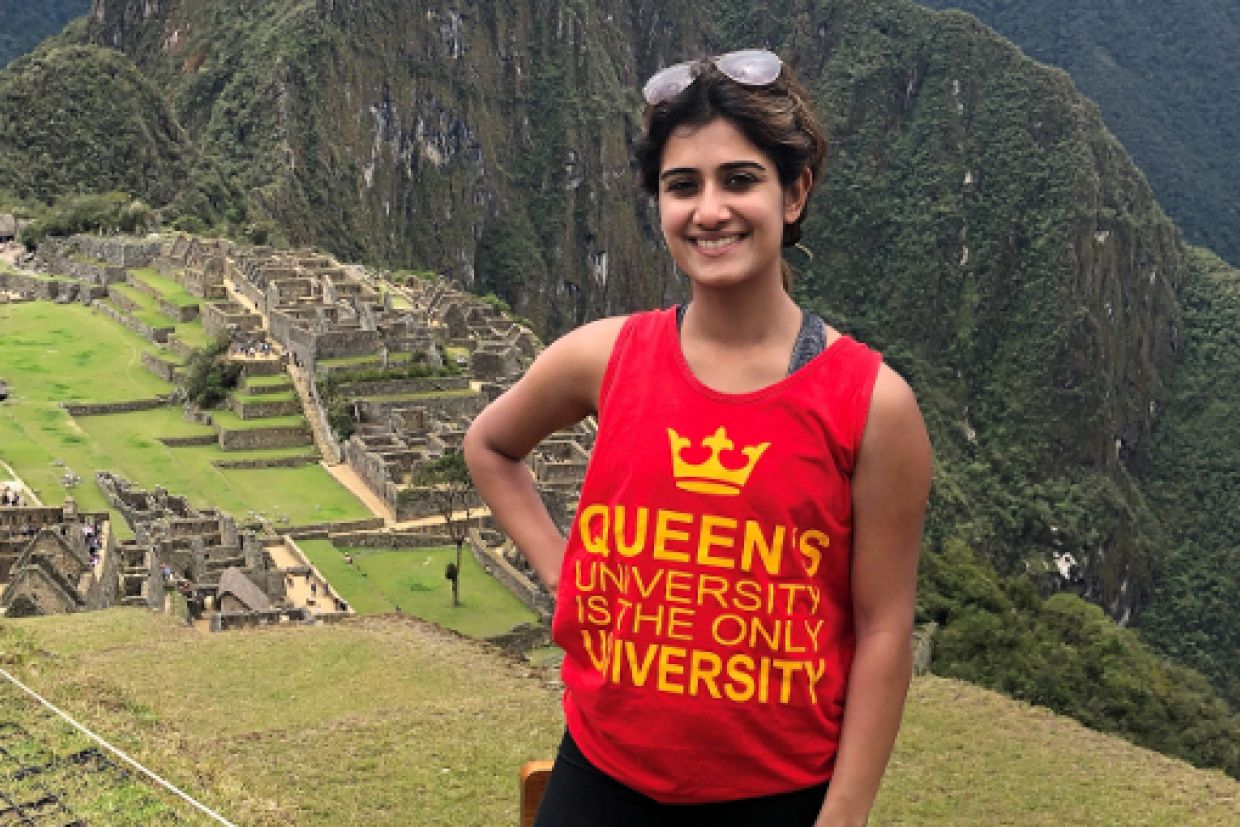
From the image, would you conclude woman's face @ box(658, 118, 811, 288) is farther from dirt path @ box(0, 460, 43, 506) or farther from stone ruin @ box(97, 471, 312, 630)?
dirt path @ box(0, 460, 43, 506)

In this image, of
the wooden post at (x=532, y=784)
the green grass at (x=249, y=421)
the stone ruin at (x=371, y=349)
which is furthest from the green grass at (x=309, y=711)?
the green grass at (x=249, y=421)

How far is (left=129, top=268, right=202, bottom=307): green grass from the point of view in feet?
135

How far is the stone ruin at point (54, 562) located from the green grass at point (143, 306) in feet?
73.1

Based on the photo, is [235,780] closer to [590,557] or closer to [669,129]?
[590,557]

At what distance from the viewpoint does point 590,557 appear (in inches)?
129

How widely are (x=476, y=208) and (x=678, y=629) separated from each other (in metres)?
108

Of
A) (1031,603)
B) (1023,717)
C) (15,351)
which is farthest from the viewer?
(15,351)

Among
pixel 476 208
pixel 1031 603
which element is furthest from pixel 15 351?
pixel 476 208

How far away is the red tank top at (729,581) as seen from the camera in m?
3.11

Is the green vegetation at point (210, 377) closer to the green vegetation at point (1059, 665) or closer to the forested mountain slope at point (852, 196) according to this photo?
the green vegetation at point (1059, 665)

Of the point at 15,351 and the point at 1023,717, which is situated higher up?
the point at 1023,717

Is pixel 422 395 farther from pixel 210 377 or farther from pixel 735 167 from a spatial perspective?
pixel 735 167

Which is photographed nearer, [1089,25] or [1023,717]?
[1023,717]

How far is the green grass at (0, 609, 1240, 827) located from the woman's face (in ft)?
12.4
